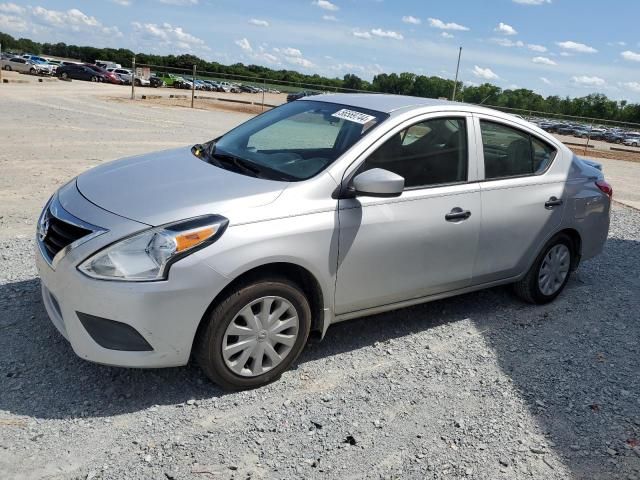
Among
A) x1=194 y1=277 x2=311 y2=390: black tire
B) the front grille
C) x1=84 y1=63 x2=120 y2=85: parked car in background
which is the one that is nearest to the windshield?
x1=194 y1=277 x2=311 y2=390: black tire

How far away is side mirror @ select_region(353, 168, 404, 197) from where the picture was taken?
3516 millimetres

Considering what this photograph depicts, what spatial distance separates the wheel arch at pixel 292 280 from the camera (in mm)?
3182

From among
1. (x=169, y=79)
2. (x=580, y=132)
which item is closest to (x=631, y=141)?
(x=580, y=132)

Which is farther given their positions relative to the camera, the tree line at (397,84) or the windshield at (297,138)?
the tree line at (397,84)

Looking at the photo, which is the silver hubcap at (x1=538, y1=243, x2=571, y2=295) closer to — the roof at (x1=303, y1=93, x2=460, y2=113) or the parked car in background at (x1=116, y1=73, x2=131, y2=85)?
the roof at (x1=303, y1=93, x2=460, y2=113)

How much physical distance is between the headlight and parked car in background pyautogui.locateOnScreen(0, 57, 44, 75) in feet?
194

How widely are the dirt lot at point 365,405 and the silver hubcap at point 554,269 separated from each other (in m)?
0.28

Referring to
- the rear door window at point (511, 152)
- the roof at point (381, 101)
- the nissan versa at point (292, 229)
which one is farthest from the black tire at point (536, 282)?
the roof at point (381, 101)

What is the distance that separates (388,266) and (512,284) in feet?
6.23

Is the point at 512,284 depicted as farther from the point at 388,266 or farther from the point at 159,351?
the point at 159,351

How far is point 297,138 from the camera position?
4.35 metres

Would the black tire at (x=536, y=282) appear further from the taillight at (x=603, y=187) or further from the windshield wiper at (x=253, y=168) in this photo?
the windshield wiper at (x=253, y=168)

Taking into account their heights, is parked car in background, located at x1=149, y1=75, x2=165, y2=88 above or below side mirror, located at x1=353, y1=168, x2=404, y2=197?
above

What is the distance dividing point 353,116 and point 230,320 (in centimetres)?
175
